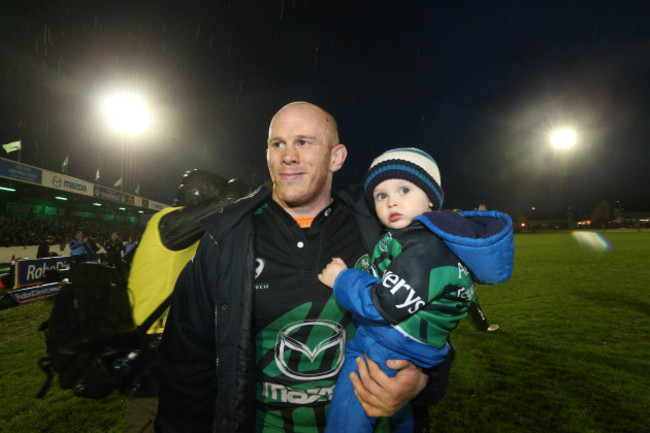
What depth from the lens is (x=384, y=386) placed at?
5.08 feet

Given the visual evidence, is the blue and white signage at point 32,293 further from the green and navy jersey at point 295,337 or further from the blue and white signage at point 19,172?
the green and navy jersey at point 295,337

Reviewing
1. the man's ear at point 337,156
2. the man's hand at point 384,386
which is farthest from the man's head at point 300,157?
the man's hand at point 384,386

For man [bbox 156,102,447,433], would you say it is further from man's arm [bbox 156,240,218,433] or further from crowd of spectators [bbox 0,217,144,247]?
crowd of spectators [bbox 0,217,144,247]

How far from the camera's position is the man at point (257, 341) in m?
1.64

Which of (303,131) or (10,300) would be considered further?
(10,300)

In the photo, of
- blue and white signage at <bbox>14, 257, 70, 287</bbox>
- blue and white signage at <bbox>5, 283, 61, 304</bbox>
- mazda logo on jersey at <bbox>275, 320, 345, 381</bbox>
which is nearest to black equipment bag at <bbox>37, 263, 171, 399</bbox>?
mazda logo on jersey at <bbox>275, 320, 345, 381</bbox>

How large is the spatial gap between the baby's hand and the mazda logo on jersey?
24 cm

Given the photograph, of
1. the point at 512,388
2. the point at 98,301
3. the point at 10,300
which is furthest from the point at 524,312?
the point at 10,300

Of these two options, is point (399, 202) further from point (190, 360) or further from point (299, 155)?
point (190, 360)

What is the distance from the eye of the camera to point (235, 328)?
1675 mm

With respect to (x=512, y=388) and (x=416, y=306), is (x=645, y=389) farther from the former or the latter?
(x=416, y=306)

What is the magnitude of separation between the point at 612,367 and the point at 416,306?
5.62 m

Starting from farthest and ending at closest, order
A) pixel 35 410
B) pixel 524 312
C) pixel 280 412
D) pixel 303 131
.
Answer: pixel 524 312 < pixel 35 410 < pixel 303 131 < pixel 280 412

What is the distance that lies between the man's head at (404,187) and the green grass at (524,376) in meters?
2.98
